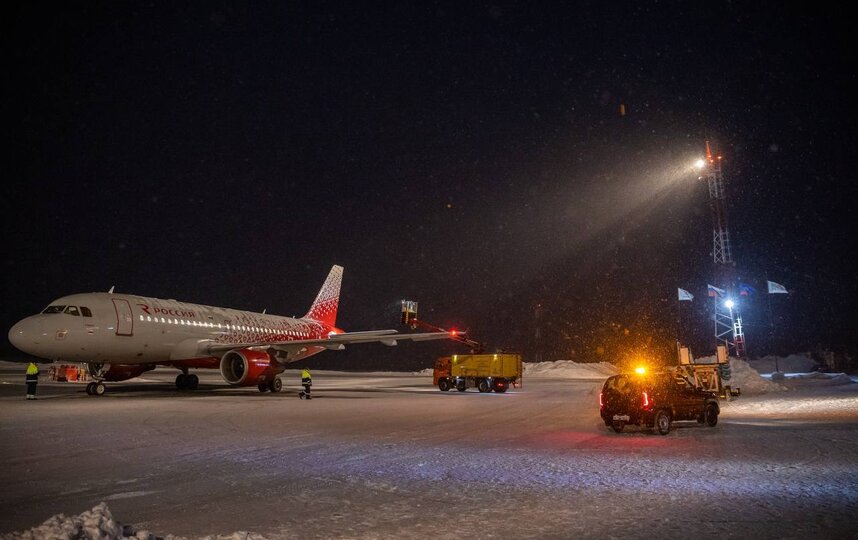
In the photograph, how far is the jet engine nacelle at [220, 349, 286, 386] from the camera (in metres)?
27.2

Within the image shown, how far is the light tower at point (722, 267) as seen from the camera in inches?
1647

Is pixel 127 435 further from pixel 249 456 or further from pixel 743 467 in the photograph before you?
pixel 743 467

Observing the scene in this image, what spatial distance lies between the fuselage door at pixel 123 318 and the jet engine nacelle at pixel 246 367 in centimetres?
420

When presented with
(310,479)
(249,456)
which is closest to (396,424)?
(249,456)

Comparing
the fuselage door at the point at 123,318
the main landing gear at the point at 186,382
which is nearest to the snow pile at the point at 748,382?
the main landing gear at the point at 186,382

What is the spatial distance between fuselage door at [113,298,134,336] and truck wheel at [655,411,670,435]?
70.2 ft

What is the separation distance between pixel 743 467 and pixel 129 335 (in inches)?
946

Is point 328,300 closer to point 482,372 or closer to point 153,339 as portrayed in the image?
point 482,372

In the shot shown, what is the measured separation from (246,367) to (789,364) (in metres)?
78.3

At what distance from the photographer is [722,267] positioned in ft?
140

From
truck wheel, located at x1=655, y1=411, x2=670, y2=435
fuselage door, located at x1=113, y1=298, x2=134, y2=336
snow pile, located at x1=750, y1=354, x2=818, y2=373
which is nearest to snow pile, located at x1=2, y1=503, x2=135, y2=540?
truck wheel, located at x1=655, y1=411, x2=670, y2=435

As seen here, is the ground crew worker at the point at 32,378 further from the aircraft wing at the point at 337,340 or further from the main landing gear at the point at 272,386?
the main landing gear at the point at 272,386

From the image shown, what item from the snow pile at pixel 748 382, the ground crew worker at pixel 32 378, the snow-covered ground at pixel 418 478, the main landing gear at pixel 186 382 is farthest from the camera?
the snow pile at pixel 748 382

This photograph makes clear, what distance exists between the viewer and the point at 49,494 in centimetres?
755
